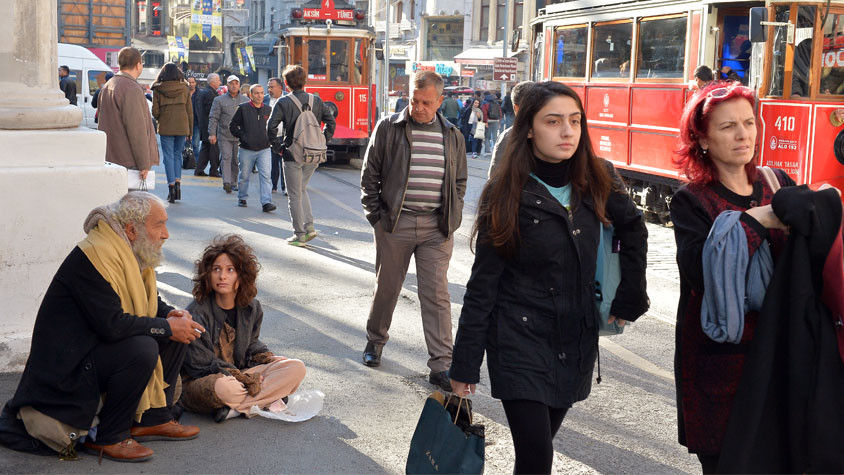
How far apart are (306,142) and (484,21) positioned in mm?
43214

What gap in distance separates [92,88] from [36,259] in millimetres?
26399

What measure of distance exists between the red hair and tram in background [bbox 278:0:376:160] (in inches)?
734

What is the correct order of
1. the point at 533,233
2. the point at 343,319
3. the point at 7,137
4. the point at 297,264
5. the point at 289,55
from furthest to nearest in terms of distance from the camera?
the point at 289,55, the point at 297,264, the point at 343,319, the point at 7,137, the point at 533,233

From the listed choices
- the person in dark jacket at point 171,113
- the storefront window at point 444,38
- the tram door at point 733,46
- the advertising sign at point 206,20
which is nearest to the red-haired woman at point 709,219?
the tram door at point 733,46

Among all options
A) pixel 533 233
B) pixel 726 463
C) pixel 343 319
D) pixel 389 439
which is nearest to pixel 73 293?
pixel 389 439

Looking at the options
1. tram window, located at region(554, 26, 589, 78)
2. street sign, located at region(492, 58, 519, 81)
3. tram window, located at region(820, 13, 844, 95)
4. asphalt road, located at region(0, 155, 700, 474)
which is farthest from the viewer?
street sign, located at region(492, 58, 519, 81)

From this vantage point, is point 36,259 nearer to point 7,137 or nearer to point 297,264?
point 7,137

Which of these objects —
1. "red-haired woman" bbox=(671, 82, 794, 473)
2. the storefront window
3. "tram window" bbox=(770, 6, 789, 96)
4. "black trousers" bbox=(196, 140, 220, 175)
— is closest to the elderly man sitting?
"red-haired woman" bbox=(671, 82, 794, 473)

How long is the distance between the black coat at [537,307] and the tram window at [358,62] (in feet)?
63.2

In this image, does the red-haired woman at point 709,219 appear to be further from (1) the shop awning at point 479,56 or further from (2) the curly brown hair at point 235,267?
(1) the shop awning at point 479,56

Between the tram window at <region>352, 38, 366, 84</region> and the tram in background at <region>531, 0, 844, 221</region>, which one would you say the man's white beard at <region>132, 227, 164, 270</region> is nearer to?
the tram in background at <region>531, 0, 844, 221</region>

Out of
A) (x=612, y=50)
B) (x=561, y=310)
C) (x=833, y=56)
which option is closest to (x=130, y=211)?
(x=561, y=310)

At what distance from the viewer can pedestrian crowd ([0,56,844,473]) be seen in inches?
118

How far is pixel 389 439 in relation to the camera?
514 cm
